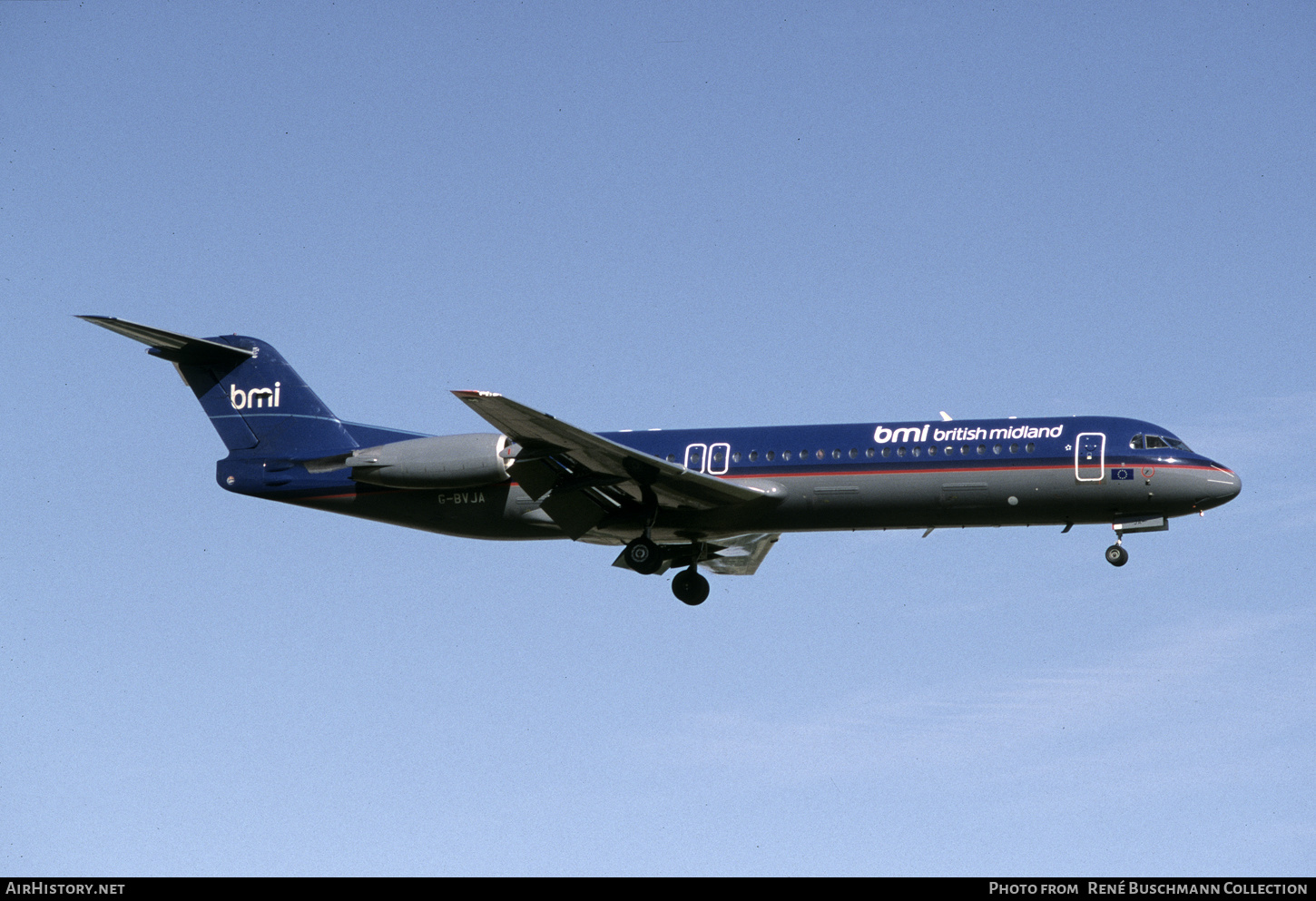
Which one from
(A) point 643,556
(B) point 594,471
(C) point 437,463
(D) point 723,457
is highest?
(D) point 723,457

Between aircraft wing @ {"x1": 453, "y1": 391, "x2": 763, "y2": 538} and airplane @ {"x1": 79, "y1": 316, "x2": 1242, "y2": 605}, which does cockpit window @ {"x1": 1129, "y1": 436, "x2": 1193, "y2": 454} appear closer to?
airplane @ {"x1": 79, "y1": 316, "x2": 1242, "y2": 605}

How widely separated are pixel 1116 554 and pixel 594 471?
10473 mm

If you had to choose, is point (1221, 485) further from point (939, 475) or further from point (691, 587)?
point (691, 587)

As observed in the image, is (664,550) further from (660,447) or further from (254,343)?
(254,343)

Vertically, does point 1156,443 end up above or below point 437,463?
above

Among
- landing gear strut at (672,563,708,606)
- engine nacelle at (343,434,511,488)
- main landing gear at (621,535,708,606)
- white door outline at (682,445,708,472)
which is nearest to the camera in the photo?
engine nacelle at (343,434,511,488)

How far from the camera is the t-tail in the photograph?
1371 inches

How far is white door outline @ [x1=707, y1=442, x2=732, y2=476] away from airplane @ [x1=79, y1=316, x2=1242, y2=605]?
0.04 m

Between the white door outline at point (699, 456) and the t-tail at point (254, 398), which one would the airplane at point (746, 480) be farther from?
the t-tail at point (254, 398)

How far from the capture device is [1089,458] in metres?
30.2

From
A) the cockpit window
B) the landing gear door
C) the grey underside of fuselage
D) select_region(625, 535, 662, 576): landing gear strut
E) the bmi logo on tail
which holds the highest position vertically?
the bmi logo on tail

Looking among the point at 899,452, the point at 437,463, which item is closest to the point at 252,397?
the point at 437,463

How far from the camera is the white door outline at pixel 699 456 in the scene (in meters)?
32.0

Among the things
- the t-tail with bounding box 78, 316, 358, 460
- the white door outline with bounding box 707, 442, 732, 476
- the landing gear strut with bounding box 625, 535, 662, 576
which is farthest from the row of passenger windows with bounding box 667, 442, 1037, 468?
the t-tail with bounding box 78, 316, 358, 460
